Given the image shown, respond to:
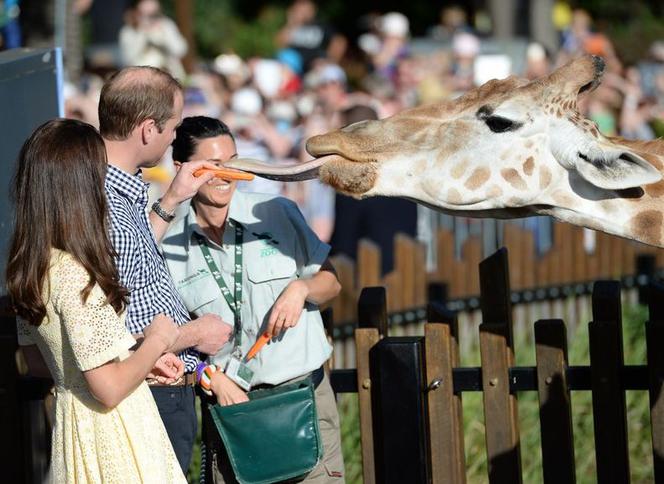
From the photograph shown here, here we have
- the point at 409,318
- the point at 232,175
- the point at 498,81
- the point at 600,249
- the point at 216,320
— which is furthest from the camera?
the point at 600,249

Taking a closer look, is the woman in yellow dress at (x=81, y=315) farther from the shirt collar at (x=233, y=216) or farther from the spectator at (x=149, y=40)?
the spectator at (x=149, y=40)

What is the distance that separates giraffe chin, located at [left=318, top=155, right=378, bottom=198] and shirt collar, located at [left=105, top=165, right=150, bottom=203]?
2.24 feet

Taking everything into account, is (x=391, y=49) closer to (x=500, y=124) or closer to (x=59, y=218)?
(x=500, y=124)

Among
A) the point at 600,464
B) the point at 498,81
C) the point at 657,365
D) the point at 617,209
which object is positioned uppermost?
the point at 498,81

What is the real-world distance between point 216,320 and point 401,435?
85 centimetres

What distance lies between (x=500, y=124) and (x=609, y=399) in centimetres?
106

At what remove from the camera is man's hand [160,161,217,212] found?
14.0ft

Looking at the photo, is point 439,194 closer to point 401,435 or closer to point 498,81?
point 498,81

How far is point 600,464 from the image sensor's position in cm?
449

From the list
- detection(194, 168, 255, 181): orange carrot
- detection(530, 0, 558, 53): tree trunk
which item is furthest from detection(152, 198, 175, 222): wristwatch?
detection(530, 0, 558, 53): tree trunk

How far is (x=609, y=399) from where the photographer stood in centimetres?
444

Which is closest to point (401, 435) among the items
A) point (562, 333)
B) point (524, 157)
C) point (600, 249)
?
point (562, 333)

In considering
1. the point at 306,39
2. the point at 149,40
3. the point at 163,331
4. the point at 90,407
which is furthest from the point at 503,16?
the point at 90,407

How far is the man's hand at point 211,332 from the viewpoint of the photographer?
4047 millimetres
